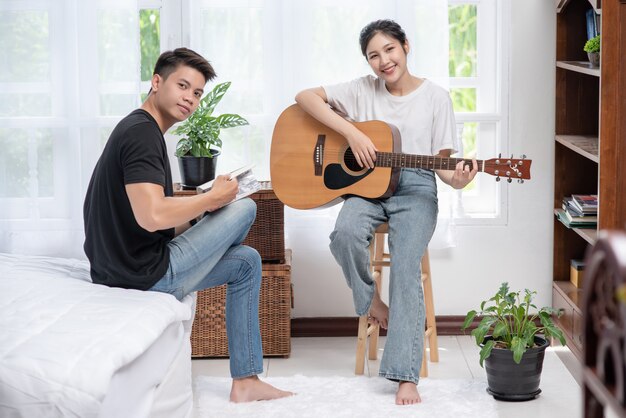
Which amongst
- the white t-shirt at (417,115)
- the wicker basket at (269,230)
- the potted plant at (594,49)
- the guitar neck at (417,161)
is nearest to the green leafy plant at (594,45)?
the potted plant at (594,49)

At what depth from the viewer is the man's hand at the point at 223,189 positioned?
8.60 feet

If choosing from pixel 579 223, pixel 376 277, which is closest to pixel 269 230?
pixel 376 277

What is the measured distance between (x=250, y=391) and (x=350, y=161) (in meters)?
0.83

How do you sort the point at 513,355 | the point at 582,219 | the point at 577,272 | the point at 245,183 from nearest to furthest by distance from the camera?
1. the point at 245,183
2. the point at 513,355
3. the point at 582,219
4. the point at 577,272

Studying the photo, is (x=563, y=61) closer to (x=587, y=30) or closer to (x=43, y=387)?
(x=587, y=30)

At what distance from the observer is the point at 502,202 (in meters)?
3.73

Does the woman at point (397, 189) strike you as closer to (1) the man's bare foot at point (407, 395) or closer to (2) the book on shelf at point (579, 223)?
(1) the man's bare foot at point (407, 395)

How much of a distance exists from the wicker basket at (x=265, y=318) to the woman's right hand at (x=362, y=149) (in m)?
0.63

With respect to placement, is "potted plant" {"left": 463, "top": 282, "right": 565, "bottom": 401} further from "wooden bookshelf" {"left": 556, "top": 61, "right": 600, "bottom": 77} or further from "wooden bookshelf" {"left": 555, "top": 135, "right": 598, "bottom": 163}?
"wooden bookshelf" {"left": 556, "top": 61, "right": 600, "bottom": 77}

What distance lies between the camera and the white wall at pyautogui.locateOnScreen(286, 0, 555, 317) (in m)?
3.65

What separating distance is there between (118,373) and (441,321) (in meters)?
2.07

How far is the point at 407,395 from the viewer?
2887 millimetres

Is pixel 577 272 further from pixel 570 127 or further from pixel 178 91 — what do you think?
pixel 178 91

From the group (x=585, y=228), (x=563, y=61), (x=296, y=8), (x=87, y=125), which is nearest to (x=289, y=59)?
(x=296, y=8)
